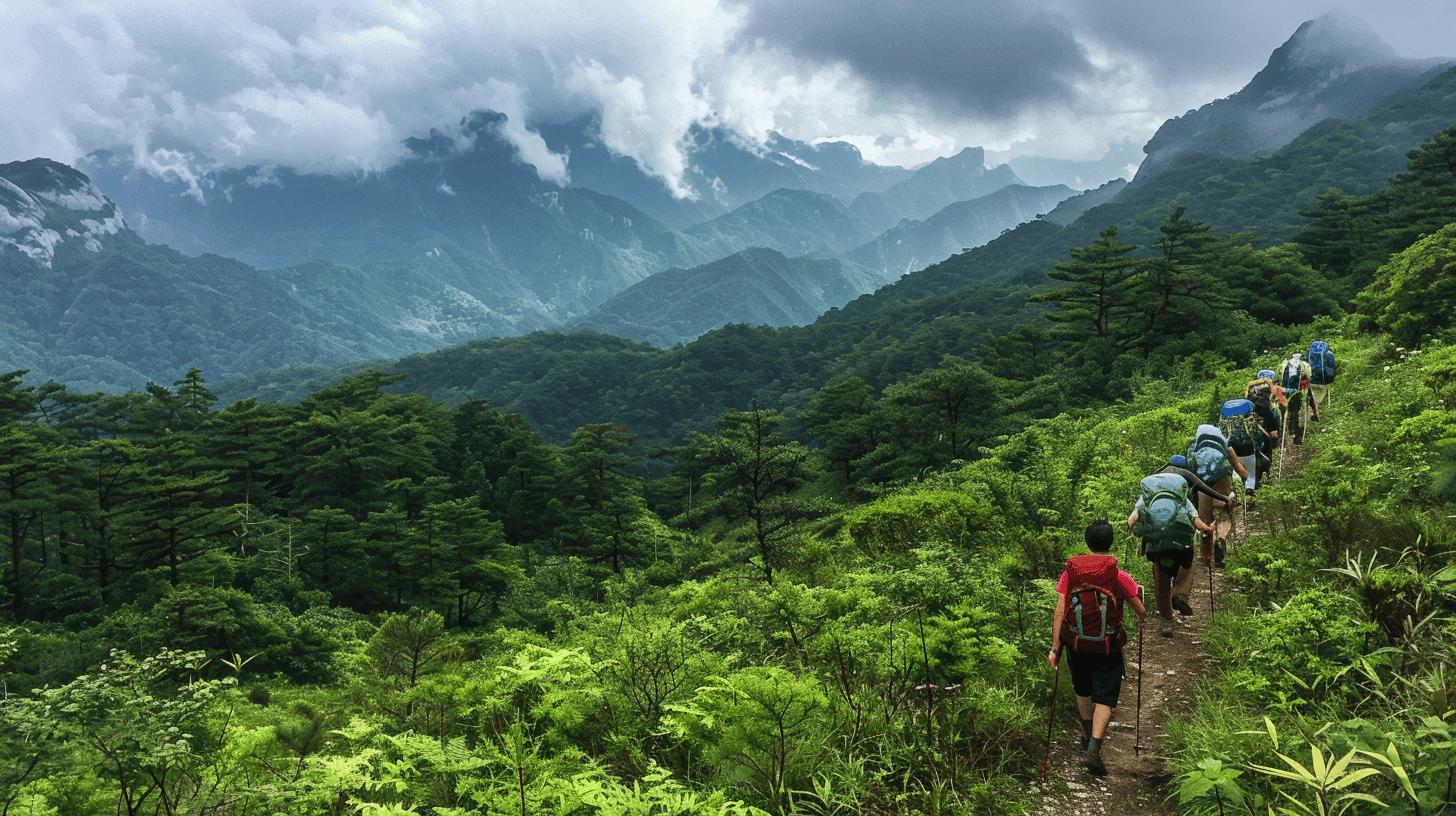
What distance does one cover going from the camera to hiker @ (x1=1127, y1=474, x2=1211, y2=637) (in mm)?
5484

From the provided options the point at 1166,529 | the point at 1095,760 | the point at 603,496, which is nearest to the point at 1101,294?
the point at 1166,529

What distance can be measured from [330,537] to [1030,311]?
A: 8671 cm

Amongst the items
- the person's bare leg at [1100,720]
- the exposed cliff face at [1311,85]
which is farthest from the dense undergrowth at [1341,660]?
the exposed cliff face at [1311,85]

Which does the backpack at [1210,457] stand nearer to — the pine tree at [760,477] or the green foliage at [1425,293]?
the pine tree at [760,477]

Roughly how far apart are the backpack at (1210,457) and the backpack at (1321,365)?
567cm

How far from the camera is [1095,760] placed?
396 centimetres

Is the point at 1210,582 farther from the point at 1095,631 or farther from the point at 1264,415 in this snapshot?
the point at 1264,415

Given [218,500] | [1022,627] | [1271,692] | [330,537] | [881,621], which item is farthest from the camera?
[218,500]

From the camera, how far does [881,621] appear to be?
5.04m

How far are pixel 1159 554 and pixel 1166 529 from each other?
28 cm

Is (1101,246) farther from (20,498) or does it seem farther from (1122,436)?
(20,498)

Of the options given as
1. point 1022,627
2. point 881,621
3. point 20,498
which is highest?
point 20,498

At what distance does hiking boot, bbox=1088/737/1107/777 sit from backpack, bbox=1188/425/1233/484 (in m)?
3.88

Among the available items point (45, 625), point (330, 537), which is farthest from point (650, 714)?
point (45, 625)
